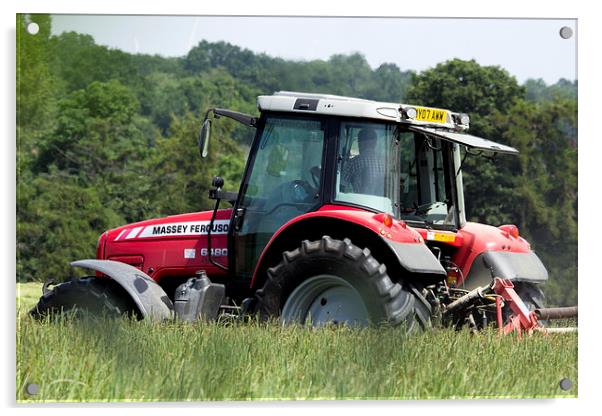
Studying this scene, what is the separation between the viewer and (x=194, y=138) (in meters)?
24.2

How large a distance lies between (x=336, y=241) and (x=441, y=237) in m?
1.21

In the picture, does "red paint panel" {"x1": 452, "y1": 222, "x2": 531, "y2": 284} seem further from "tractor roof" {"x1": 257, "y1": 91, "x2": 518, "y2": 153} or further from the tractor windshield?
"tractor roof" {"x1": 257, "y1": 91, "x2": 518, "y2": 153}

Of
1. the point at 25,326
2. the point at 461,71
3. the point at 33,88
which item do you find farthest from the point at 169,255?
the point at 461,71

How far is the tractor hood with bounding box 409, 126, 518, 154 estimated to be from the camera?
26.6 feet

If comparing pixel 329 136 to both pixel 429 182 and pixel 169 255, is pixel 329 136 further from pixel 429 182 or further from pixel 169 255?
pixel 169 255

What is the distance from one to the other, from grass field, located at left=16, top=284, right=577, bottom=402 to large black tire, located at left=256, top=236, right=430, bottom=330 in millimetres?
204

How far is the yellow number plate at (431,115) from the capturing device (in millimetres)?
8211

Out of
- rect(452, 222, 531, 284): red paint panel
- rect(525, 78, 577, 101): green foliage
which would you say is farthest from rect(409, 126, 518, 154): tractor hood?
rect(452, 222, 531, 284): red paint panel

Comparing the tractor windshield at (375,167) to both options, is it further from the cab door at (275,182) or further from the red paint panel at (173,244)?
the red paint panel at (173,244)

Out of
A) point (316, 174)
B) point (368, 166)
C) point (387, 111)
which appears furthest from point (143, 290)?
point (387, 111)

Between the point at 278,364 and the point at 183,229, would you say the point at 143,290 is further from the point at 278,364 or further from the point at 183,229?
the point at 278,364

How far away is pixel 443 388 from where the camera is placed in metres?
6.63

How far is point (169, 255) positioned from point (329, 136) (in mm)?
1936

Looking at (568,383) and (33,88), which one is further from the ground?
(33,88)
